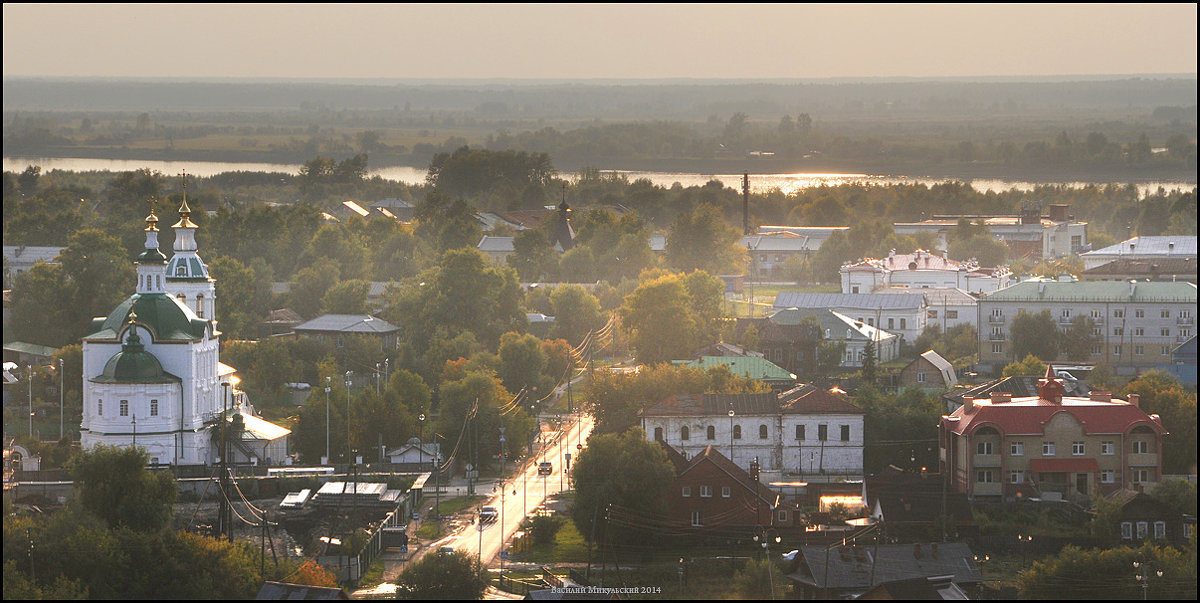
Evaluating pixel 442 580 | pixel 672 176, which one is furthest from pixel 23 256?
pixel 672 176

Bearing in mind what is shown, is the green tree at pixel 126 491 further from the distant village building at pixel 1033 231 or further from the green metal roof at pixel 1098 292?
the distant village building at pixel 1033 231

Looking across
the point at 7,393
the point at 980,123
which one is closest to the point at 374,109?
the point at 980,123

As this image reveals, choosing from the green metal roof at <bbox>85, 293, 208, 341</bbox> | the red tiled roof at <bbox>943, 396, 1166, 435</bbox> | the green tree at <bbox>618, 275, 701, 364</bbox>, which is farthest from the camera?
the green tree at <bbox>618, 275, 701, 364</bbox>

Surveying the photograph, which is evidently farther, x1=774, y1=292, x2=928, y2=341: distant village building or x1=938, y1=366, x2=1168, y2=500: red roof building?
x1=774, y1=292, x2=928, y2=341: distant village building

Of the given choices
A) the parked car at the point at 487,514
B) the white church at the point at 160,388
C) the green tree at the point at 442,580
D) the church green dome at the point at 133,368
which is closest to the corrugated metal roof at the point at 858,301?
the white church at the point at 160,388

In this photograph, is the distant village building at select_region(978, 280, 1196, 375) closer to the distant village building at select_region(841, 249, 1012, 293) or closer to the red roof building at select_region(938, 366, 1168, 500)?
the distant village building at select_region(841, 249, 1012, 293)

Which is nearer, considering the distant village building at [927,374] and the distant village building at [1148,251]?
the distant village building at [927,374]

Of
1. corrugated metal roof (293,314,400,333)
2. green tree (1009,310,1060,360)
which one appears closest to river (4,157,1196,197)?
green tree (1009,310,1060,360)

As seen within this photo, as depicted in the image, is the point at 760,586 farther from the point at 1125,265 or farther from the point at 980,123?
the point at 980,123
